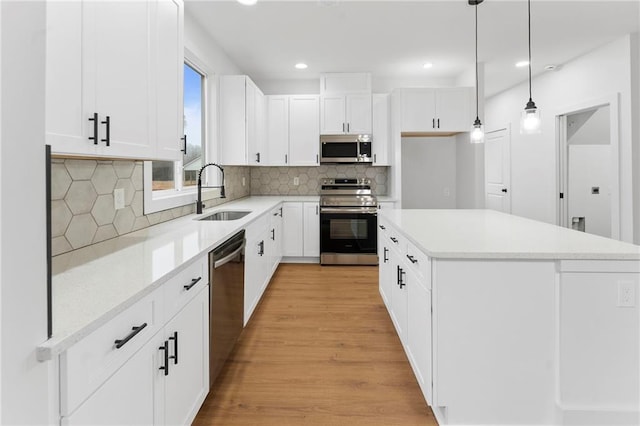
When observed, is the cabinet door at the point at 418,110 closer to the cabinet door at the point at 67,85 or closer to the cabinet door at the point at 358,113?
the cabinet door at the point at 358,113

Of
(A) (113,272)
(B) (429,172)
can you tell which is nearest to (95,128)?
(A) (113,272)

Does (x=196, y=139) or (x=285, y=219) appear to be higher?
(x=196, y=139)

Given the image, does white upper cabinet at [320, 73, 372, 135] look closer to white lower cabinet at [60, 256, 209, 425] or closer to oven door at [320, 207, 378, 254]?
oven door at [320, 207, 378, 254]

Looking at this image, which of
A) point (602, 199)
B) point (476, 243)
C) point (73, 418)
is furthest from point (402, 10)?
point (602, 199)

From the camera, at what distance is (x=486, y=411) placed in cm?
178

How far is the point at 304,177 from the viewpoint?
583 cm

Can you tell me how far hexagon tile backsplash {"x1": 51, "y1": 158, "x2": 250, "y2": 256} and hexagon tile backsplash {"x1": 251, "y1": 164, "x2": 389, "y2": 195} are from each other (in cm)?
320

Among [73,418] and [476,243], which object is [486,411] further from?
[73,418]

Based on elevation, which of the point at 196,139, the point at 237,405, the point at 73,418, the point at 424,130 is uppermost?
the point at 424,130

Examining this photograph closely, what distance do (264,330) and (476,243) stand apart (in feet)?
5.84

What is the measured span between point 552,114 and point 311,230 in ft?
12.2

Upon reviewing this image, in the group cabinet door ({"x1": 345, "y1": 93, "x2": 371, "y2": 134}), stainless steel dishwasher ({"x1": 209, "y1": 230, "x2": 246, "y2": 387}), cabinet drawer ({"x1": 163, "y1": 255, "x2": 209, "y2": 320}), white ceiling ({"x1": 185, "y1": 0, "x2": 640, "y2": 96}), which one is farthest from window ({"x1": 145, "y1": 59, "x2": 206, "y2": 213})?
cabinet door ({"x1": 345, "y1": 93, "x2": 371, "y2": 134})

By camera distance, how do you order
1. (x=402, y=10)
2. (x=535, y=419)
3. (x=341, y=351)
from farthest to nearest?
(x=402, y=10), (x=341, y=351), (x=535, y=419)

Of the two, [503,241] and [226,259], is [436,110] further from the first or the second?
[226,259]
